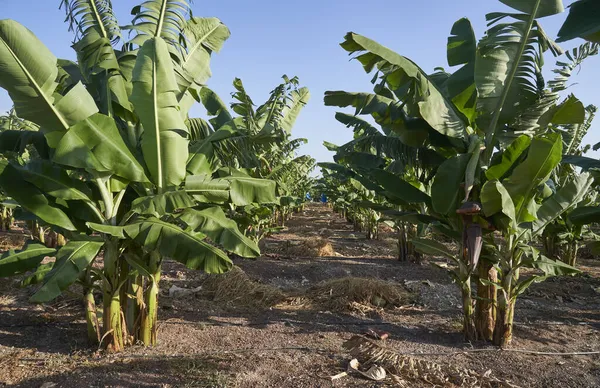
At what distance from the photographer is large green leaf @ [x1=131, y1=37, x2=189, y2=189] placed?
442 centimetres

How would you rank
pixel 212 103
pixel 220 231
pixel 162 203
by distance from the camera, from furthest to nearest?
1. pixel 212 103
2. pixel 220 231
3. pixel 162 203

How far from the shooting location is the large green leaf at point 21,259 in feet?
14.4

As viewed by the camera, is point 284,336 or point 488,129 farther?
point 284,336

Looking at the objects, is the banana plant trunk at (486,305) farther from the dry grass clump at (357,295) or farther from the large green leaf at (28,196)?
the large green leaf at (28,196)

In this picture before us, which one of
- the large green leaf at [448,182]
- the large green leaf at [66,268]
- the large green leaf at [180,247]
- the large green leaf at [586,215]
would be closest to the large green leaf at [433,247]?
the large green leaf at [448,182]

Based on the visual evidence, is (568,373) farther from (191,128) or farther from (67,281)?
(191,128)

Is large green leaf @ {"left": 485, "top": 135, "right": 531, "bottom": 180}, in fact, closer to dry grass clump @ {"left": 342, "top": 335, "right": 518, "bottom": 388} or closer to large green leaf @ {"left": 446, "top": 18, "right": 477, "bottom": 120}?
large green leaf @ {"left": 446, "top": 18, "right": 477, "bottom": 120}

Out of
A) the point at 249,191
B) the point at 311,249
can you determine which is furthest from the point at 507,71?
the point at 311,249

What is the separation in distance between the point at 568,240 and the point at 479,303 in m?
7.12

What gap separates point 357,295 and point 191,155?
163 inches

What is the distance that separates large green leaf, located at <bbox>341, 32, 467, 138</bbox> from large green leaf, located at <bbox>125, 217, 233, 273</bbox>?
9.33 feet

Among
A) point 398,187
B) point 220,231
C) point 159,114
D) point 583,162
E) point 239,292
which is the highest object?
point 159,114

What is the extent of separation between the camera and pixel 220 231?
452cm

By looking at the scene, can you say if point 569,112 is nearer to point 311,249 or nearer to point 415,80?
point 415,80
